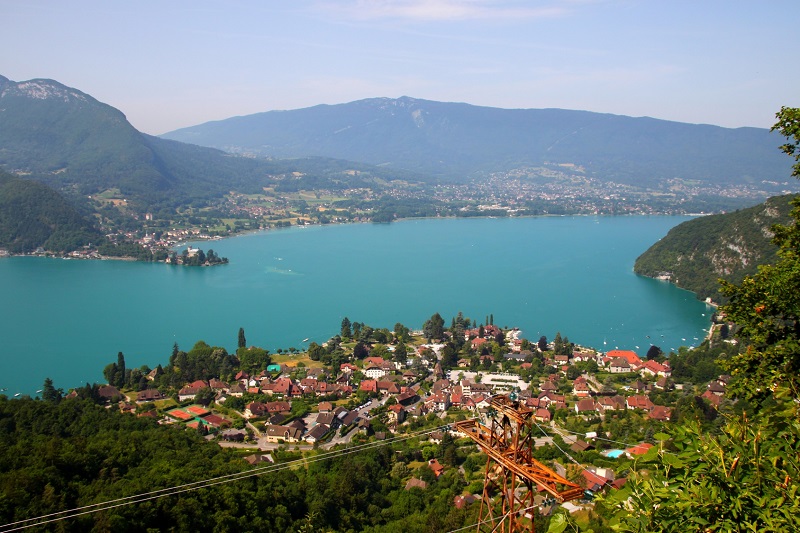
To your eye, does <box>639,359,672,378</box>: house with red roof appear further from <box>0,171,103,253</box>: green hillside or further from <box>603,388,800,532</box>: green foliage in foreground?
<box>0,171,103,253</box>: green hillside

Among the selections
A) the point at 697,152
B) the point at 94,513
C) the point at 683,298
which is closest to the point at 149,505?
the point at 94,513

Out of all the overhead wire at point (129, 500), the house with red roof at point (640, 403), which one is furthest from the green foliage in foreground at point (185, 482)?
the house with red roof at point (640, 403)

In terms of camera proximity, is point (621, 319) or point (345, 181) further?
point (345, 181)

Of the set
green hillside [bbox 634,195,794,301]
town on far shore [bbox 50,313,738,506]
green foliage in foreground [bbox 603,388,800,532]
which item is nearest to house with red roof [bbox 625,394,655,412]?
town on far shore [bbox 50,313,738,506]

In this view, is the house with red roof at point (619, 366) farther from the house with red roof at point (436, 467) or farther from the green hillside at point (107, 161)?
the green hillside at point (107, 161)

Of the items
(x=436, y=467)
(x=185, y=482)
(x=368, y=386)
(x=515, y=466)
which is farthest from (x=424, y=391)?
(x=515, y=466)

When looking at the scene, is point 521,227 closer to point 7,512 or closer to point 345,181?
point 345,181
